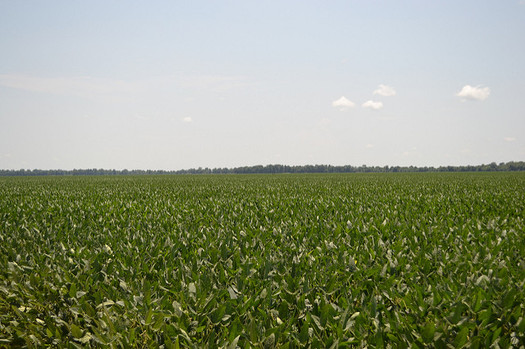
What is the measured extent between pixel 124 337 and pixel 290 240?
4542 mm

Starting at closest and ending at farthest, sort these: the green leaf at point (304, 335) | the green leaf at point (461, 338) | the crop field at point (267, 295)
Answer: the green leaf at point (461, 338)
the green leaf at point (304, 335)
the crop field at point (267, 295)

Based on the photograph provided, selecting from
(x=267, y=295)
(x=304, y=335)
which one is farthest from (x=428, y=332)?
(x=267, y=295)

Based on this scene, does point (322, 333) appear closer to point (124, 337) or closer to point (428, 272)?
point (124, 337)

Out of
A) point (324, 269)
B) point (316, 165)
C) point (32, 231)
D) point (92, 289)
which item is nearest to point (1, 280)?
point (92, 289)

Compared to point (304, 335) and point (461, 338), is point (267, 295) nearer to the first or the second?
point (304, 335)

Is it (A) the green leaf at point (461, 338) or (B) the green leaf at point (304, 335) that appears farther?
(B) the green leaf at point (304, 335)

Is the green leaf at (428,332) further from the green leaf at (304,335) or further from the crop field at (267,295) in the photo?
the green leaf at (304,335)

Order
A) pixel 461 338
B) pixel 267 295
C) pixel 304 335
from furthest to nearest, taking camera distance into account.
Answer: pixel 267 295
pixel 304 335
pixel 461 338

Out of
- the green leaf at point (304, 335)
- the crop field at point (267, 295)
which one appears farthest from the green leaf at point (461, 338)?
the green leaf at point (304, 335)

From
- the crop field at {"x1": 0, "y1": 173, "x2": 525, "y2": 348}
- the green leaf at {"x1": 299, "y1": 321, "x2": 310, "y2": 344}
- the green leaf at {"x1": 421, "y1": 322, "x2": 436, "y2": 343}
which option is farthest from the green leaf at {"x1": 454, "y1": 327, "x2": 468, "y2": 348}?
the green leaf at {"x1": 299, "y1": 321, "x2": 310, "y2": 344}

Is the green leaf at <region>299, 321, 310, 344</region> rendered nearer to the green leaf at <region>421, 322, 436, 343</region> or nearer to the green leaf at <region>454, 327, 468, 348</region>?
the green leaf at <region>421, 322, 436, 343</region>

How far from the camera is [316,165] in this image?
633 feet

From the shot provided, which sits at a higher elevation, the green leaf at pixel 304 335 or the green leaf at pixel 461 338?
the green leaf at pixel 461 338

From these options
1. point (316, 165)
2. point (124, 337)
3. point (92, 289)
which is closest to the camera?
point (124, 337)
